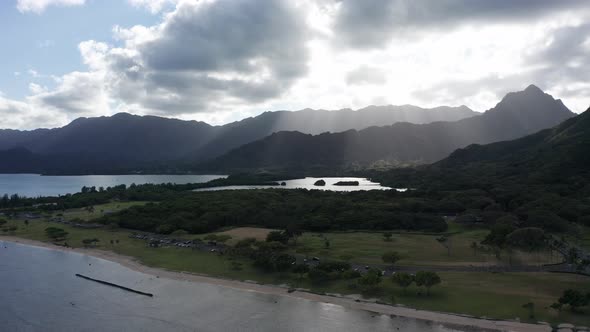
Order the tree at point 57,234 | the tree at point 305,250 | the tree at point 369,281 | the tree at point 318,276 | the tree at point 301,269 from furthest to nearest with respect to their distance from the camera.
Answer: the tree at point 57,234, the tree at point 305,250, the tree at point 301,269, the tree at point 318,276, the tree at point 369,281

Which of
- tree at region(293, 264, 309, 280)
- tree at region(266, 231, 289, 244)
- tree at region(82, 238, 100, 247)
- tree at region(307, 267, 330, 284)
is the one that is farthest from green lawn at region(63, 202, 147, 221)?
tree at region(307, 267, 330, 284)

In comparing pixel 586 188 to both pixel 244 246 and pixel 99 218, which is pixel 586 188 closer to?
pixel 244 246

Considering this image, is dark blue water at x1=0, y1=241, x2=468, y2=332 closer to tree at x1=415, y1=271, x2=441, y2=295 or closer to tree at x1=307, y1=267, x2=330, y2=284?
tree at x1=307, y1=267, x2=330, y2=284

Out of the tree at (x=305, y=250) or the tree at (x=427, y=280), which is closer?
the tree at (x=427, y=280)

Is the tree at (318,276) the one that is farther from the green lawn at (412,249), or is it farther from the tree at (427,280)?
the tree at (427,280)

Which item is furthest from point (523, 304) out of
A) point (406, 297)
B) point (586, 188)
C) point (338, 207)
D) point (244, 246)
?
point (586, 188)

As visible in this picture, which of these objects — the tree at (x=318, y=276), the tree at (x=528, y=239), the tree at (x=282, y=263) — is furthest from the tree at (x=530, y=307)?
the tree at (x=282, y=263)

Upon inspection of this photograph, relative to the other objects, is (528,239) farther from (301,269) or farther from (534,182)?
(534,182)

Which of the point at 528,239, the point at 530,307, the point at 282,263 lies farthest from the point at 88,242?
the point at 528,239
